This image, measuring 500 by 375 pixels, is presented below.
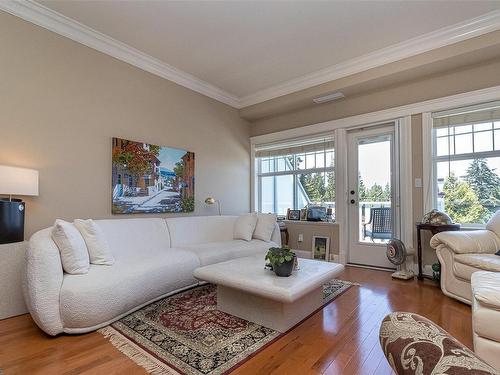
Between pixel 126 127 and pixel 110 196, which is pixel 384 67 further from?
pixel 110 196

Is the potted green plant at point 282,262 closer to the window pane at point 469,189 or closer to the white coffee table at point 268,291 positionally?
the white coffee table at point 268,291

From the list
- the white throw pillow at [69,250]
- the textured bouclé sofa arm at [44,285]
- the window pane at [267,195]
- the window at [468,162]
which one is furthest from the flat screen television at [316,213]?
the textured bouclé sofa arm at [44,285]

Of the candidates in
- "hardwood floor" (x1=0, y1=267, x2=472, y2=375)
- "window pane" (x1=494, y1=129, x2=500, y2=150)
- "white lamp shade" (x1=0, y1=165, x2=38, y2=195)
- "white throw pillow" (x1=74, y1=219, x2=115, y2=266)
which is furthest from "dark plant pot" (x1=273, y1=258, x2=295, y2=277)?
"window pane" (x1=494, y1=129, x2=500, y2=150)

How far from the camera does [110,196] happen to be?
10.7 feet

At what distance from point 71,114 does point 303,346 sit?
3132mm

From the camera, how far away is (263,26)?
9.75ft

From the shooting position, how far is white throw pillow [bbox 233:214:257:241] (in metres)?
3.90

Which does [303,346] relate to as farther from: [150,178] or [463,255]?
[150,178]

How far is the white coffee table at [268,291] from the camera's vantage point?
1958mm

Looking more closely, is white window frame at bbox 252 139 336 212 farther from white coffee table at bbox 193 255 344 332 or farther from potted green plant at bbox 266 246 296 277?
potted green plant at bbox 266 246 296 277

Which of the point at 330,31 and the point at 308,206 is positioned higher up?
the point at 330,31

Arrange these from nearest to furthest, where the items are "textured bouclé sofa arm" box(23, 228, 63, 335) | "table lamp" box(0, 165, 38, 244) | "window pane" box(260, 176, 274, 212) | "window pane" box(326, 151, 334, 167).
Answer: "textured bouclé sofa arm" box(23, 228, 63, 335), "table lamp" box(0, 165, 38, 244), "window pane" box(326, 151, 334, 167), "window pane" box(260, 176, 274, 212)

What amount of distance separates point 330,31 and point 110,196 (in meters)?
3.09

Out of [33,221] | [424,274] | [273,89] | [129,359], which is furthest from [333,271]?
[273,89]
